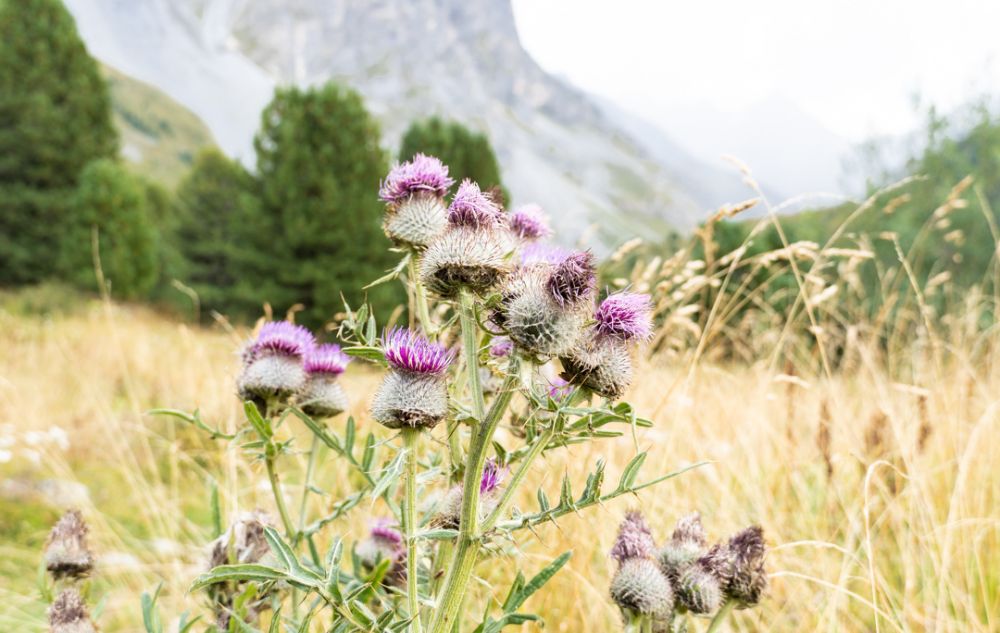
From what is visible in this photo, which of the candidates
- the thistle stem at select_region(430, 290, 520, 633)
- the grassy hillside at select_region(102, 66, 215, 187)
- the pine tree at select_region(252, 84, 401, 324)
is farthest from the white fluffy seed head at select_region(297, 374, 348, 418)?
the grassy hillside at select_region(102, 66, 215, 187)

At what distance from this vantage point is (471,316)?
4.41ft

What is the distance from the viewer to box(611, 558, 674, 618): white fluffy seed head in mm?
1405

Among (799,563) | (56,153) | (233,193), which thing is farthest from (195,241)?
(799,563)

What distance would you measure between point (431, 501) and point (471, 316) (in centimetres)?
51

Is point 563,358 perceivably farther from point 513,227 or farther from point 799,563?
point 799,563

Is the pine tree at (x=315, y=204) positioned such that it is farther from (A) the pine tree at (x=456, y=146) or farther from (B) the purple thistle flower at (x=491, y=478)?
(B) the purple thistle flower at (x=491, y=478)

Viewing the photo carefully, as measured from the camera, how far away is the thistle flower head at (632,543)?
1511 millimetres

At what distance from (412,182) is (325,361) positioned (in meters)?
0.55

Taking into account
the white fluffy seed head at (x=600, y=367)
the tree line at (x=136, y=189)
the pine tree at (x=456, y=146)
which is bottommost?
the tree line at (x=136, y=189)

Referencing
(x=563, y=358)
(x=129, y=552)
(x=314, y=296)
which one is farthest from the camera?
(x=314, y=296)

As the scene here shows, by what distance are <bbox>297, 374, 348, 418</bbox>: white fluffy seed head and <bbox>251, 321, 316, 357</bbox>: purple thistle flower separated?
88mm

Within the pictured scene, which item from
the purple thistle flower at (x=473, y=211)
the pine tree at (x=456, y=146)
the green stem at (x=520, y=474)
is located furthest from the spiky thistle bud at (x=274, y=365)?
the pine tree at (x=456, y=146)

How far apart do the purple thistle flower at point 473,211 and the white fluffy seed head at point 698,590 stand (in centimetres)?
85

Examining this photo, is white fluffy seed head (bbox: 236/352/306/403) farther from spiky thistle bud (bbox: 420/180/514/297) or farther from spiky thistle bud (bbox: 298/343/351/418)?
spiky thistle bud (bbox: 420/180/514/297)
